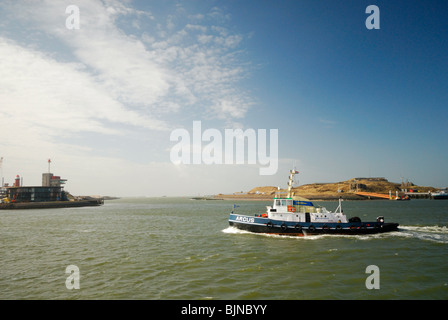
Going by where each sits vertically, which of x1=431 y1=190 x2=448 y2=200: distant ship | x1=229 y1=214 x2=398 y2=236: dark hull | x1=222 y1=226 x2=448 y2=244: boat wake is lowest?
x1=431 y1=190 x2=448 y2=200: distant ship

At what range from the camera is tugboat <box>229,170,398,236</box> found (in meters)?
31.0

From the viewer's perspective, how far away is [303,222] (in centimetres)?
3133

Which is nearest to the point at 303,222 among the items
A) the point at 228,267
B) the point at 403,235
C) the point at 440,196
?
the point at 403,235

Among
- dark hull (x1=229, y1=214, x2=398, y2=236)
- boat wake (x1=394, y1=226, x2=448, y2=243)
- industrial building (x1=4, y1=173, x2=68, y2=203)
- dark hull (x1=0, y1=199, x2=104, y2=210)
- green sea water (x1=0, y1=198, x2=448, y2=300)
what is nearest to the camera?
green sea water (x1=0, y1=198, x2=448, y2=300)

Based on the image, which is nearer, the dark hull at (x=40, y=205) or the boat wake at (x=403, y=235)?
the boat wake at (x=403, y=235)

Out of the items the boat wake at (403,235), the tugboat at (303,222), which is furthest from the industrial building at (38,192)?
the tugboat at (303,222)

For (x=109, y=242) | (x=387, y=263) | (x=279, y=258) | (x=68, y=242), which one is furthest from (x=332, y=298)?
(x=68, y=242)

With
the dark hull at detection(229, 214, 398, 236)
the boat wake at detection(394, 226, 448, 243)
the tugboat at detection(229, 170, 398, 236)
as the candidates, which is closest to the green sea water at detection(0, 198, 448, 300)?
the boat wake at detection(394, 226, 448, 243)

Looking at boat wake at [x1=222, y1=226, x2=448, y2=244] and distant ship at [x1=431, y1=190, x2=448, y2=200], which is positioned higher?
boat wake at [x1=222, y1=226, x2=448, y2=244]

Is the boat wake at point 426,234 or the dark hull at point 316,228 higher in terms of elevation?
the dark hull at point 316,228

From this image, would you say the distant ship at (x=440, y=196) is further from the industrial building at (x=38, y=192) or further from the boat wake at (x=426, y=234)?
the industrial building at (x=38, y=192)

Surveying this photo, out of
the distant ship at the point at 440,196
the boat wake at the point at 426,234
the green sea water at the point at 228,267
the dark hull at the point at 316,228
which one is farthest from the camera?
the distant ship at the point at 440,196

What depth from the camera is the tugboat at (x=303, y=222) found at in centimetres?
3097

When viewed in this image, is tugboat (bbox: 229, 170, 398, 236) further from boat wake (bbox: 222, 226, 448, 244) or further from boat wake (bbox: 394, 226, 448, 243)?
boat wake (bbox: 394, 226, 448, 243)
